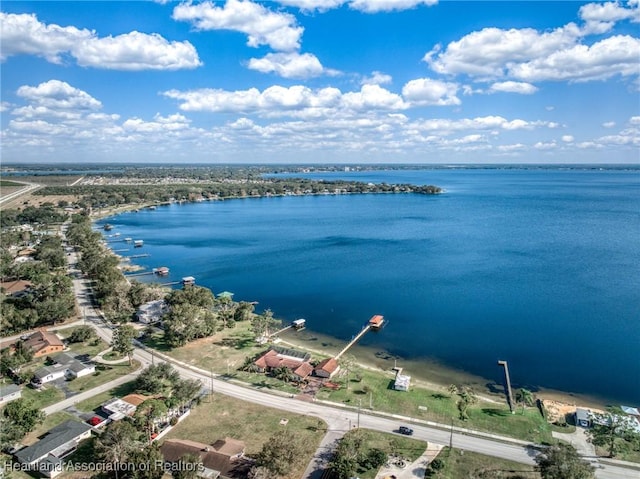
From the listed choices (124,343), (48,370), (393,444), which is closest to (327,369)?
(393,444)

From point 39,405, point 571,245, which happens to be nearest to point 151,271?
point 39,405

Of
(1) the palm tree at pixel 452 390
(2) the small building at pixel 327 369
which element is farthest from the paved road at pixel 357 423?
(1) the palm tree at pixel 452 390

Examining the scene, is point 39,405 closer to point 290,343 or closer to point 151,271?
point 290,343

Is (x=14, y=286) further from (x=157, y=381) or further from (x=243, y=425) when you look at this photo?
(x=243, y=425)

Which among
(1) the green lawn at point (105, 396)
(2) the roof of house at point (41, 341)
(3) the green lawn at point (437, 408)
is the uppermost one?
(2) the roof of house at point (41, 341)

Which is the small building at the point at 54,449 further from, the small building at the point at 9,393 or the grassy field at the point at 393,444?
the grassy field at the point at 393,444
